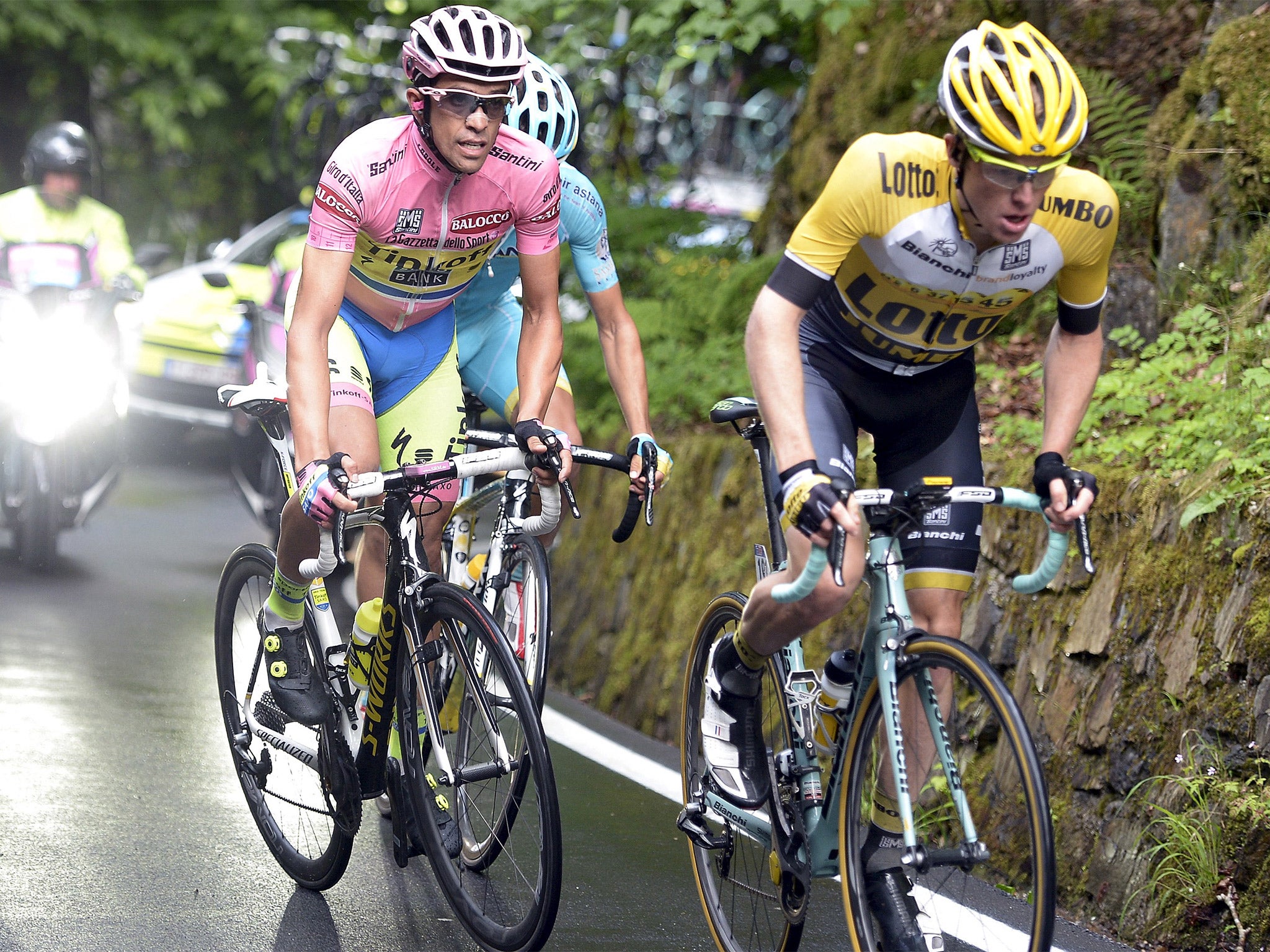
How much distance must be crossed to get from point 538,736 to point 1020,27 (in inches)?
79.1

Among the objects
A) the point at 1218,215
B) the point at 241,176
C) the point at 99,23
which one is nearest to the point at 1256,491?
the point at 1218,215

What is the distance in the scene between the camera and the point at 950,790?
128 inches

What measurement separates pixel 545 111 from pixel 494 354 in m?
0.94

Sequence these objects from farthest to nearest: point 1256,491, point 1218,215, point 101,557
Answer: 1. point 101,557
2. point 1218,215
3. point 1256,491

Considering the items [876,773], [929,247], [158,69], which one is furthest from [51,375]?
[158,69]

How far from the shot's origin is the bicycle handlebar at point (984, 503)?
3.32m

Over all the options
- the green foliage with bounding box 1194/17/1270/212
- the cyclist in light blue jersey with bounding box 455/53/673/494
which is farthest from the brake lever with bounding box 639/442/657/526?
the green foliage with bounding box 1194/17/1270/212

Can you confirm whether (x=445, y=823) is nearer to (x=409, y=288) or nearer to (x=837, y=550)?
(x=837, y=550)

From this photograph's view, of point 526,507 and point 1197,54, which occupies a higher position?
point 1197,54

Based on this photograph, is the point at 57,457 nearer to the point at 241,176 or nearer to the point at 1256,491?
the point at 1256,491

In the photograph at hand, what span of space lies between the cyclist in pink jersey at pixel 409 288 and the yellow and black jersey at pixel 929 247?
0.91 meters

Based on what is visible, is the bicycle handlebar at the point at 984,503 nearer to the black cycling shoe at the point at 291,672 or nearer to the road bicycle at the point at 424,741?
the road bicycle at the point at 424,741

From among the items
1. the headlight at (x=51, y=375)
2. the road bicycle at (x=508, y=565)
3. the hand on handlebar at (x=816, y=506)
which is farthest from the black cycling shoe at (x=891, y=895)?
the headlight at (x=51, y=375)

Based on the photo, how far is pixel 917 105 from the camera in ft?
30.1
